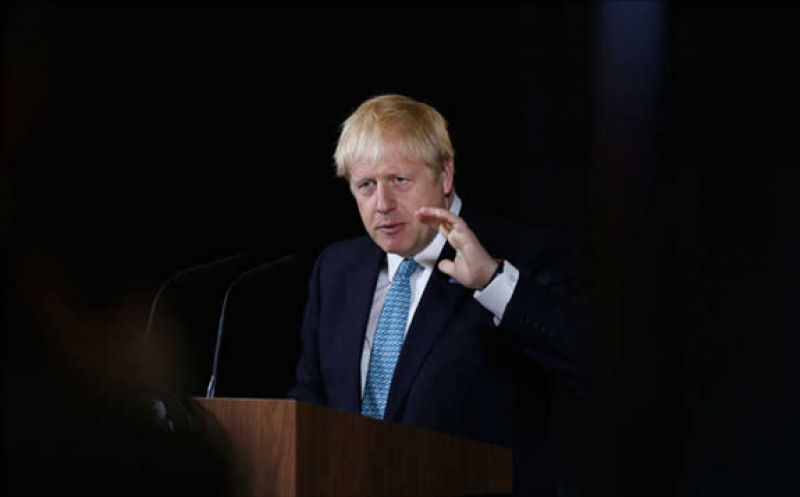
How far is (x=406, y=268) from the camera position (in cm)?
228

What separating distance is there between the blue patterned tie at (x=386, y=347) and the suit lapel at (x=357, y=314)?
3 cm

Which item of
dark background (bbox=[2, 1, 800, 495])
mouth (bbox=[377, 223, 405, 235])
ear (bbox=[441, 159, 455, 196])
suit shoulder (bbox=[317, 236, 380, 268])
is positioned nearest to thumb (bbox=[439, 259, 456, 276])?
mouth (bbox=[377, 223, 405, 235])

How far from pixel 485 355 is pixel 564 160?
4.95 ft

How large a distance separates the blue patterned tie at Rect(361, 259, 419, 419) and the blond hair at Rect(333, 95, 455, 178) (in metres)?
0.34

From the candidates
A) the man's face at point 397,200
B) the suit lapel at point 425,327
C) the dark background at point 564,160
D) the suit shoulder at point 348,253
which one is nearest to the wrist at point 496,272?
the suit lapel at point 425,327

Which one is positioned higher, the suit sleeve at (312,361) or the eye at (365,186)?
the eye at (365,186)

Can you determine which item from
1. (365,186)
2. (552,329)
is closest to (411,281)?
(365,186)

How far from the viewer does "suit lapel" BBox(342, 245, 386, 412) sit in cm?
216

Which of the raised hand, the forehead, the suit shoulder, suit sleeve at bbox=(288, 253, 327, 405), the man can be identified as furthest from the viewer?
the suit shoulder

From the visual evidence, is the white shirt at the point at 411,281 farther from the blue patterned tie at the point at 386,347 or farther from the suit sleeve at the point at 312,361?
the suit sleeve at the point at 312,361

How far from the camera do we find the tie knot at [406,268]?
2.28 metres

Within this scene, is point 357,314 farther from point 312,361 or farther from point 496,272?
point 496,272

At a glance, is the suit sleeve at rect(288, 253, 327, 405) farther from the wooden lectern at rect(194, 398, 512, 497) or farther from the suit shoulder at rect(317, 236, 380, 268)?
the wooden lectern at rect(194, 398, 512, 497)

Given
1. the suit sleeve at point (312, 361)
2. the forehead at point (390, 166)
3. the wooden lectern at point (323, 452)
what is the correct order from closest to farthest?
the wooden lectern at point (323, 452) → the forehead at point (390, 166) → the suit sleeve at point (312, 361)
